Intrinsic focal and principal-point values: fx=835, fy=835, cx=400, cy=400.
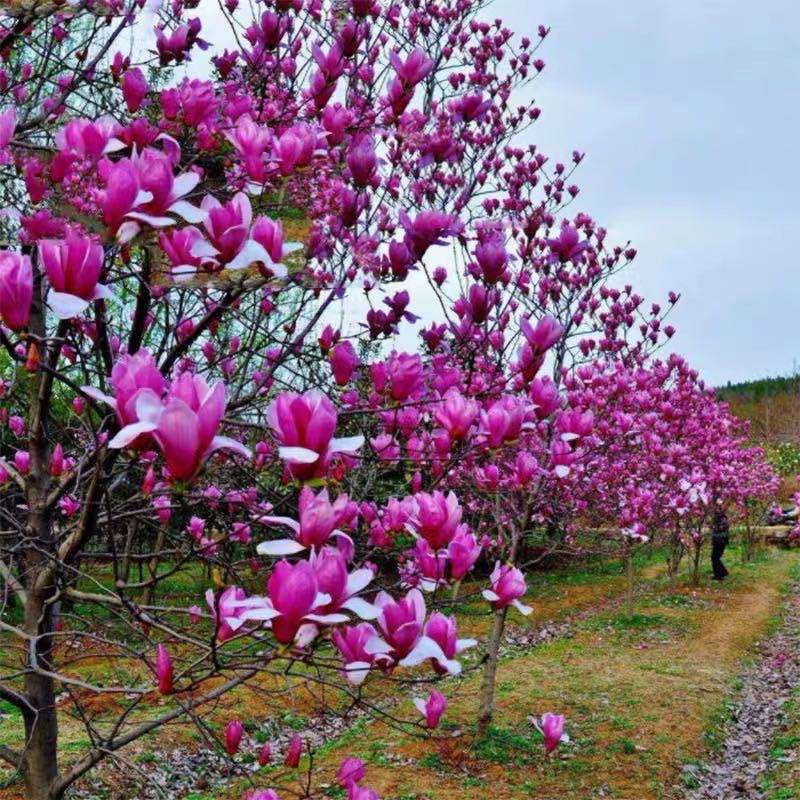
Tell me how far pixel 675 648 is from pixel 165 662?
1012 cm

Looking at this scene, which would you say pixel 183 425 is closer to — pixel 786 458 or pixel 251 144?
pixel 251 144

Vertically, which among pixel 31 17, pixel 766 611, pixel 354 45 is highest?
pixel 31 17

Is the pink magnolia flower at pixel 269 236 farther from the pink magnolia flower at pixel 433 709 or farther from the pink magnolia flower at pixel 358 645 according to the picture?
the pink magnolia flower at pixel 433 709

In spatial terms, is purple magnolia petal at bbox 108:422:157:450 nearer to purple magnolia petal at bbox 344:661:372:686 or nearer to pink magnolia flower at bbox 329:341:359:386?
purple magnolia petal at bbox 344:661:372:686

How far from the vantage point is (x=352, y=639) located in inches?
56.2

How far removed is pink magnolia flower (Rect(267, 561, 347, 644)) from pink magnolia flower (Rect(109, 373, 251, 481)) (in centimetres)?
19

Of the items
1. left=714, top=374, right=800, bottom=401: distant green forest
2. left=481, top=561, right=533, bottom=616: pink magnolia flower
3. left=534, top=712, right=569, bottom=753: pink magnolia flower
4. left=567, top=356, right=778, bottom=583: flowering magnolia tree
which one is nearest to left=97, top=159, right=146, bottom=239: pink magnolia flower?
left=481, top=561, right=533, bottom=616: pink magnolia flower

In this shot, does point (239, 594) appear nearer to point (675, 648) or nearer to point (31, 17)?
point (31, 17)

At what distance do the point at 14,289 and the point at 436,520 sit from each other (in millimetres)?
885

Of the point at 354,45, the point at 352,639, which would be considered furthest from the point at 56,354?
the point at 352,639

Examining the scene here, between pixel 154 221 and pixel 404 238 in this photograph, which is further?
pixel 404 238

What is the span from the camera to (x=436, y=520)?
1.69 m

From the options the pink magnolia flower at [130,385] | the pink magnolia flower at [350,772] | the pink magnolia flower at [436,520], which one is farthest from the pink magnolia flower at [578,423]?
the pink magnolia flower at [130,385]

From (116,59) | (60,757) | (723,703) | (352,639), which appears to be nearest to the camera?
(352,639)
